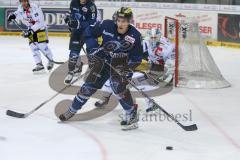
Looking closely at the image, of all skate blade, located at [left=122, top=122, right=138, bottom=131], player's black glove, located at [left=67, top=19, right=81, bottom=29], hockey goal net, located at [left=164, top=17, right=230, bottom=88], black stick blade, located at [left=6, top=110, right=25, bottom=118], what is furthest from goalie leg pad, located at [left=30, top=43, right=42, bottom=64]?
→ skate blade, located at [left=122, top=122, right=138, bottom=131]

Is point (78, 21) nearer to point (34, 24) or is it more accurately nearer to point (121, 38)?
point (34, 24)

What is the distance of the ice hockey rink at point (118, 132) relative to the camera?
4363 millimetres

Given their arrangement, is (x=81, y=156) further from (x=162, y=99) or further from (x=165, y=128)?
(x=162, y=99)

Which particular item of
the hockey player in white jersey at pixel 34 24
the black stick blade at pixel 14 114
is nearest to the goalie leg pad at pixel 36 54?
the hockey player in white jersey at pixel 34 24

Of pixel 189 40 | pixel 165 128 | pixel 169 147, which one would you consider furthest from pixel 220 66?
pixel 169 147

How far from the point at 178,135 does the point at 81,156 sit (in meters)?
1.10

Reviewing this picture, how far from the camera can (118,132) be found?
5074mm

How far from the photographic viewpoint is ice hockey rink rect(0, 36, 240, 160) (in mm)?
4363

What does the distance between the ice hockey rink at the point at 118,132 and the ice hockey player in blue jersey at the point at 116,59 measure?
0.26 metres

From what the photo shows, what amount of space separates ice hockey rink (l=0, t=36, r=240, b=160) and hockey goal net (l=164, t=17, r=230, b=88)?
0.75 feet

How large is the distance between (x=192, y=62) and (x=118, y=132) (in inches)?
117

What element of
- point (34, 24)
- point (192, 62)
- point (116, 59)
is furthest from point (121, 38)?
point (34, 24)
